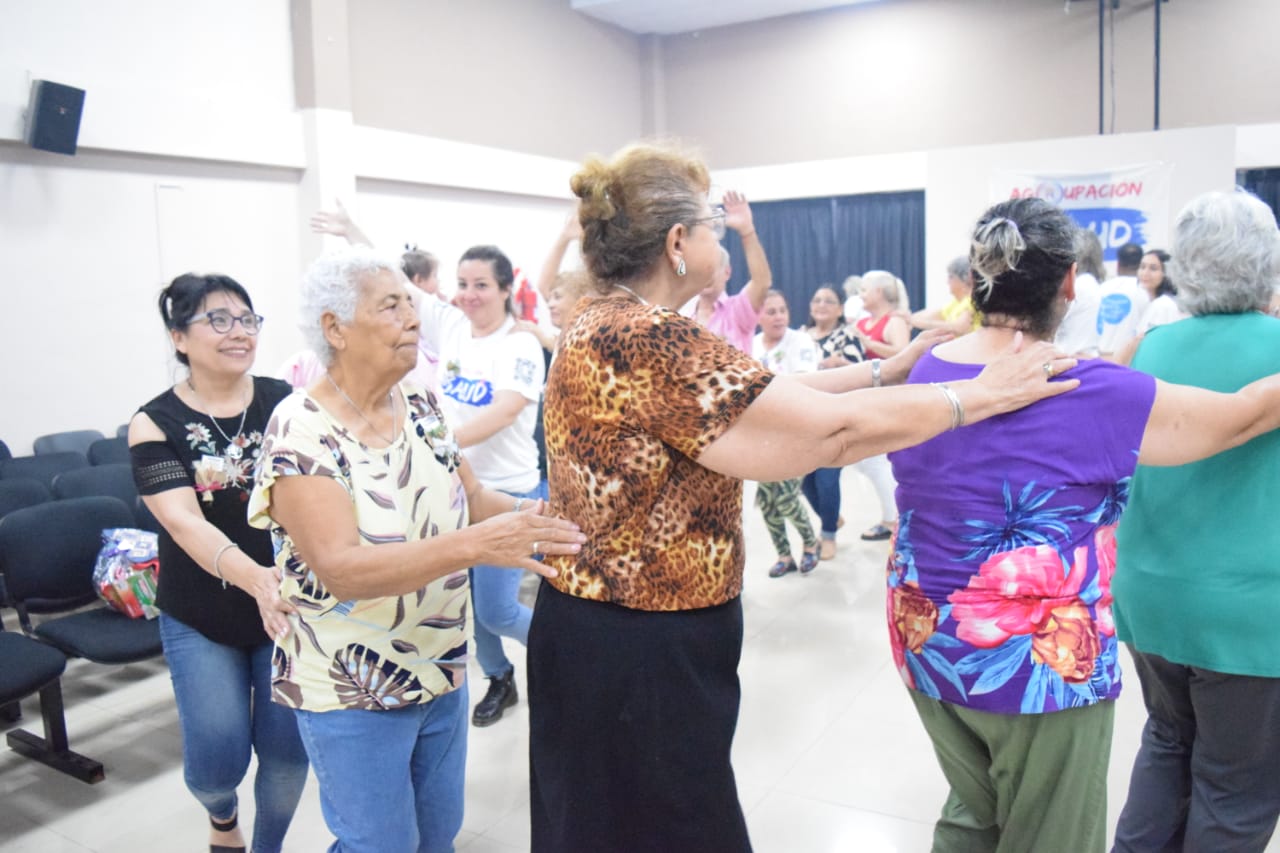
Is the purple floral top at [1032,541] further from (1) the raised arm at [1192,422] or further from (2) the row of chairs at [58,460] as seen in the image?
(2) the row of chairs at [58,460]

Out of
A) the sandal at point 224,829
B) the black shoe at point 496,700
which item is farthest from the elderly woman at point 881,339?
the sandal at point 224,829

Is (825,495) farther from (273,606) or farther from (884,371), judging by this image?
(273,606)

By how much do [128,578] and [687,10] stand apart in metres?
8.63

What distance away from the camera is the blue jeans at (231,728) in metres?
2.12

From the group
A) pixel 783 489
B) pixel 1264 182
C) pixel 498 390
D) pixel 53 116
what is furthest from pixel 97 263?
pixel 1264 182

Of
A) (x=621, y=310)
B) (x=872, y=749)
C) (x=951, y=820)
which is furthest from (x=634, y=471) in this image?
(x=872, y=749)

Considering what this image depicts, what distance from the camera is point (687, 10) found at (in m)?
10.1

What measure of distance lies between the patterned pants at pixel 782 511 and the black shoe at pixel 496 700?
6.02 ft

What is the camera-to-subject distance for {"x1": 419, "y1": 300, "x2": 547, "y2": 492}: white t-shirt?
3184 millimetres

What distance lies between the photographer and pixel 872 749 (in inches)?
119

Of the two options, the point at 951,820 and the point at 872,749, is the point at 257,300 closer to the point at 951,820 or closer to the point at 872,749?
the point at 872,749

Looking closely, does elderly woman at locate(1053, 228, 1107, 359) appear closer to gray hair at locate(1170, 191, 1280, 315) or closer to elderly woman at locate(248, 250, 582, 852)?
gray hair at locate(1170, 191, 1280, 315)

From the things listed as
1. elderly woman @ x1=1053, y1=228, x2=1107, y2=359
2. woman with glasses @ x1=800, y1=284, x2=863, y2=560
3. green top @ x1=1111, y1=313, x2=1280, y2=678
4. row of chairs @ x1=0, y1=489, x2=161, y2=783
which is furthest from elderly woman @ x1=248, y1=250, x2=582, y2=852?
elderly woman @ x1=1053, y1=228, x2=1107, y2=359

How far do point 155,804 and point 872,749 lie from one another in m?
2.17
